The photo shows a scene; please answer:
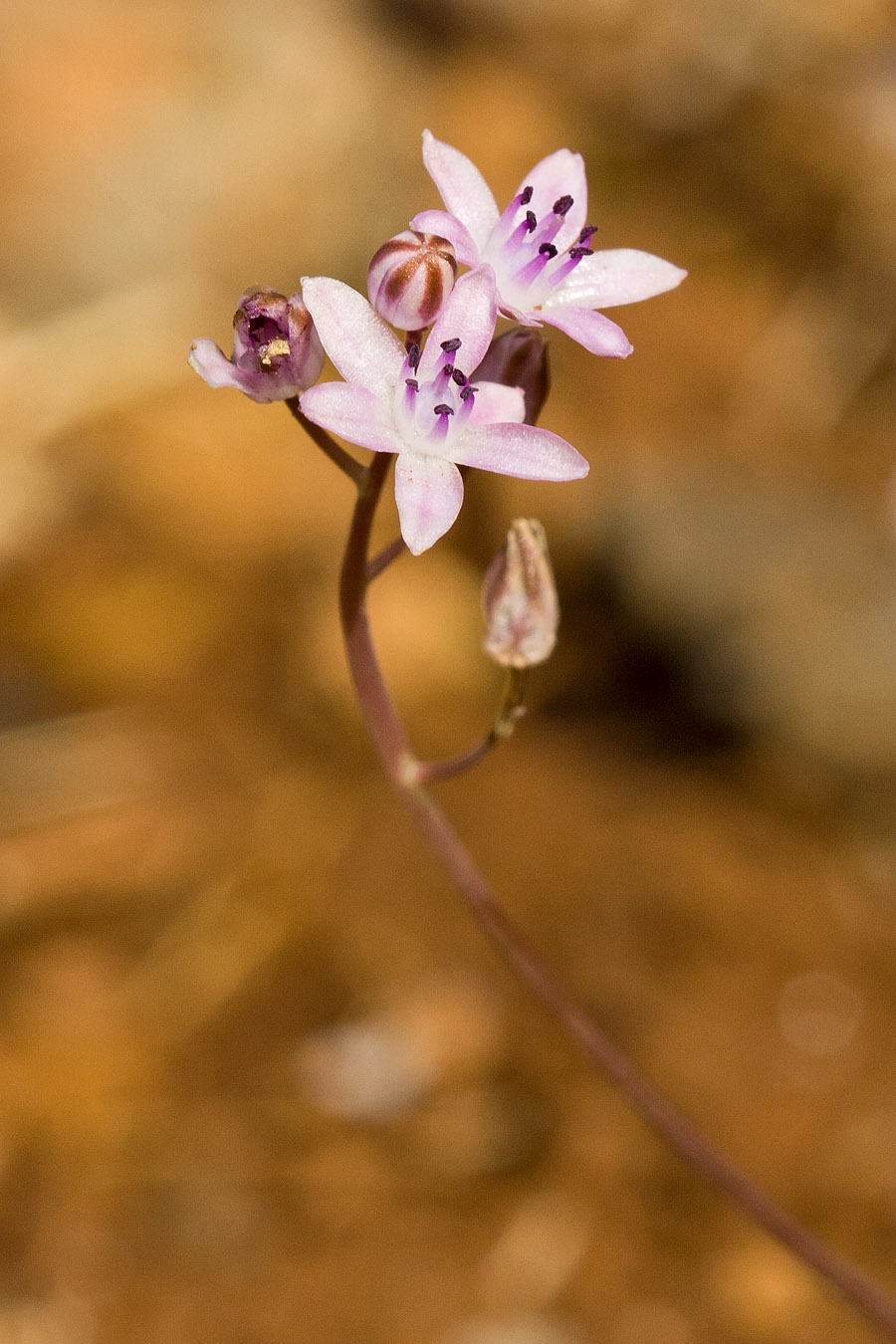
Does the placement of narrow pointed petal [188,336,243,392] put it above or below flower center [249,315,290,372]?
below

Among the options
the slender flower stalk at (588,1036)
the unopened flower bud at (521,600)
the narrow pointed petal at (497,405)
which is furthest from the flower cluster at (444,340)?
the slender flower stalk at (588,1036)

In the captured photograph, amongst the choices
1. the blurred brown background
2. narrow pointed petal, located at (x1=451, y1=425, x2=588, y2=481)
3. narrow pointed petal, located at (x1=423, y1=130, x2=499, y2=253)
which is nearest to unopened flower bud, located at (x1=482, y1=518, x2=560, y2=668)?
narrow pointed petal, located at (x1=451, y1=425, x2=588, y2=481)

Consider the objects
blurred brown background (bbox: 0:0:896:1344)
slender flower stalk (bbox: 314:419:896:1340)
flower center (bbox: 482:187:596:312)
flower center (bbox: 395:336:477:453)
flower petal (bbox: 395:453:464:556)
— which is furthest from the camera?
blurred brown background (bbox: 0:0:896:1344)

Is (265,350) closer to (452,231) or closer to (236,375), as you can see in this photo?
(236,375)

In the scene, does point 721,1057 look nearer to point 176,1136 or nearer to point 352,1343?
point 352,1343

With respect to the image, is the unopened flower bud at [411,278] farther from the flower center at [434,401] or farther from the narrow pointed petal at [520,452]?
the narrow pointed petal at [520,452]

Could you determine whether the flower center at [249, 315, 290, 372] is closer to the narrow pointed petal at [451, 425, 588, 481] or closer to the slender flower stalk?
the narrow pointed petal at [451, 425, 588, 481]
